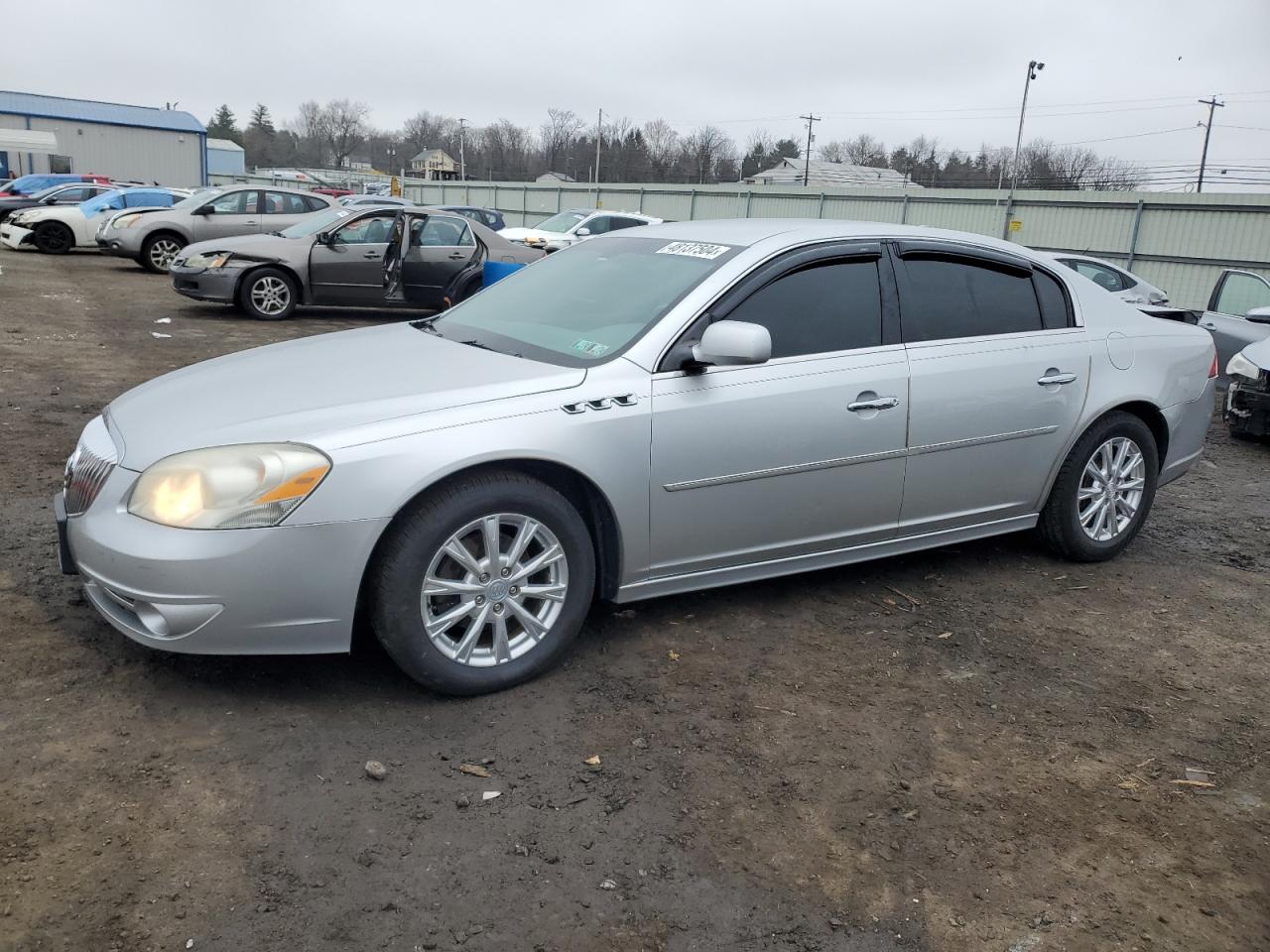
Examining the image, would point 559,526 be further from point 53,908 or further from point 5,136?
point 5,136

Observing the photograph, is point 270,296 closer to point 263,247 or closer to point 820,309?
point 263,247

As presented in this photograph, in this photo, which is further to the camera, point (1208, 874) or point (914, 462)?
point (914, 462)

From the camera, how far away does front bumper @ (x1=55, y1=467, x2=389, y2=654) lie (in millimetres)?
3195

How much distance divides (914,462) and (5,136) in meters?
57.6

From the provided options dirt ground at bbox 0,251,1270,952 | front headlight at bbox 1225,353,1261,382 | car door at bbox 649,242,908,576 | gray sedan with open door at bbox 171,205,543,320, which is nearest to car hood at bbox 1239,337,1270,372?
front headlight at bbox 1225,353,1261,382

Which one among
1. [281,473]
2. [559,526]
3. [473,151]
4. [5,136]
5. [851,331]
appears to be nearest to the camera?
[281,473]

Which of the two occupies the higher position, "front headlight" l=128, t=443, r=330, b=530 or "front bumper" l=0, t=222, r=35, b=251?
"front headlight" l=128, t=443, r=330, b=530

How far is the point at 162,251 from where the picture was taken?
1888 centimetres

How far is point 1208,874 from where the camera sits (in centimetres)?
285

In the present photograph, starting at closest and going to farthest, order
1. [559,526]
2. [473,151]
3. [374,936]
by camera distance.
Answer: [374,936]
[559,526]
[473,151]

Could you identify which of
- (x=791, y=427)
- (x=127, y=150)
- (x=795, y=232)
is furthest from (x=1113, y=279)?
(x=127, y=150)

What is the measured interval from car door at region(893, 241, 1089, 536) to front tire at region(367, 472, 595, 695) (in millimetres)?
1625

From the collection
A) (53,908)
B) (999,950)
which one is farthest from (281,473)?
(999,950)

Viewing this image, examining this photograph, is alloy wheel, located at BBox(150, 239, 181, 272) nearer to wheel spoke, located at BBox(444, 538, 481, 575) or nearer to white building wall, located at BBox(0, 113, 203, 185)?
wheel spoke, located at BBox(444, 538, 481, 575)
